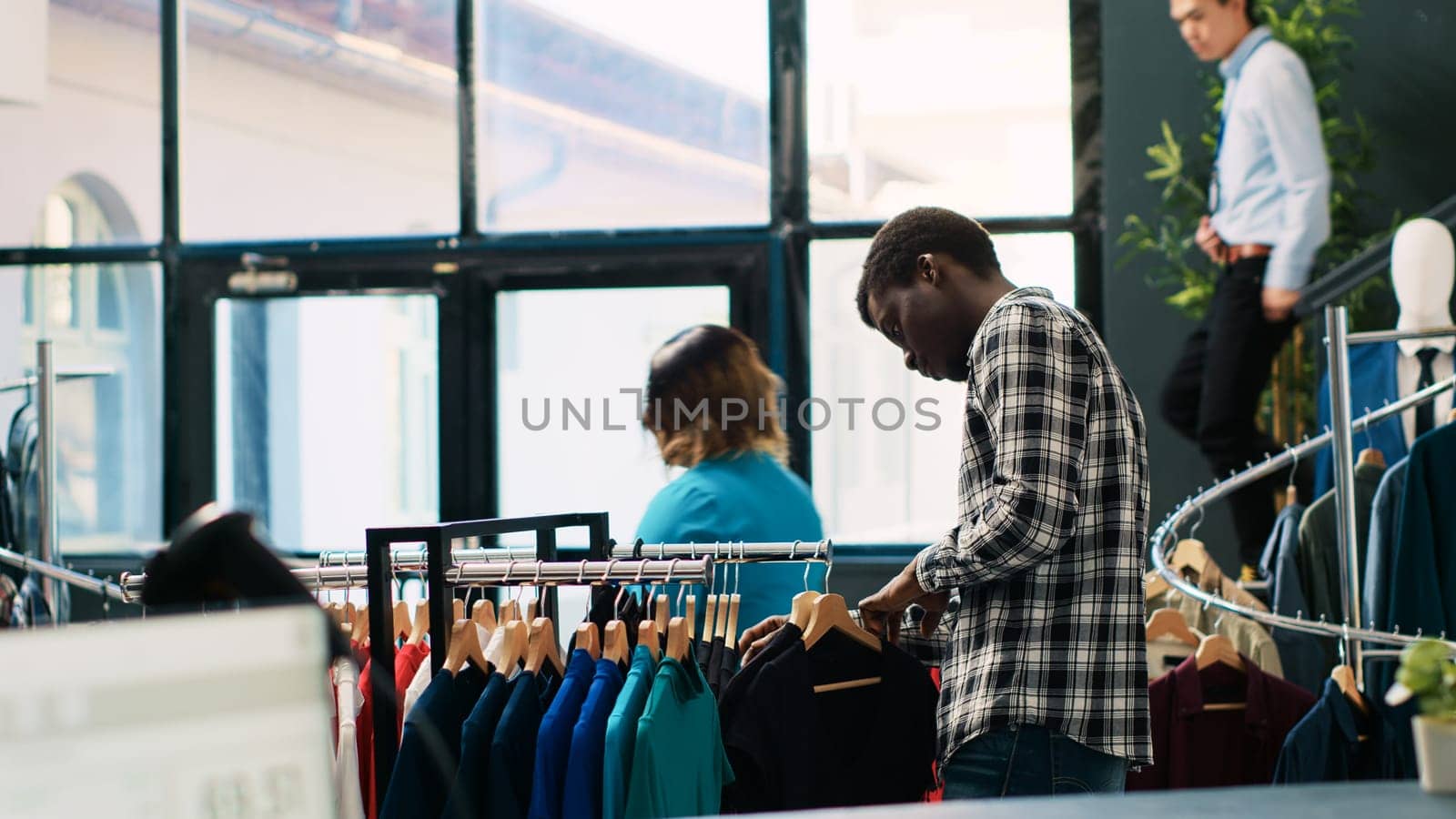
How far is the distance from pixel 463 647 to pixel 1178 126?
3.19 meters

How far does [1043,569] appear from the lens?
1.79m

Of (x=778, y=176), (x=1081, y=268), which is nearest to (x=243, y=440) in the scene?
(x=778, y=176)

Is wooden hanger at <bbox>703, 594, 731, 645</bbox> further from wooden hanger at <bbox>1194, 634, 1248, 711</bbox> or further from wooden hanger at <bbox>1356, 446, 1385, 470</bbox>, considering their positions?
wooden hanger at <bbox>1356, 446, 1385, 470</bbox>

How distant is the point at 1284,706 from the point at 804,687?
107 cm

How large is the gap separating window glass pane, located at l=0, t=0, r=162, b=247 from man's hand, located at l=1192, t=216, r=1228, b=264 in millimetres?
3562

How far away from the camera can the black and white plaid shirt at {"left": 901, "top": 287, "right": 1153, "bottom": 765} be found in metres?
1.74

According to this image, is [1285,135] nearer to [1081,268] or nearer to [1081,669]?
[1081,268]

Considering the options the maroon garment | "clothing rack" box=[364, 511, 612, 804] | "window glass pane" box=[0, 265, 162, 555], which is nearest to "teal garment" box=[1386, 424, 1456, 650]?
the maroon garment

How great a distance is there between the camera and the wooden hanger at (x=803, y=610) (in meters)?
2.00

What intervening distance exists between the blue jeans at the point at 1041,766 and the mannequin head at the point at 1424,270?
1.62 m

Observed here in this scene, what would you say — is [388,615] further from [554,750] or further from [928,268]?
[928,268]

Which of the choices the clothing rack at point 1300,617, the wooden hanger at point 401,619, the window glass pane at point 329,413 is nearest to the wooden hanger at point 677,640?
the wooden hanger at point 401,619

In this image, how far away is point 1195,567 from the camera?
3.19 m

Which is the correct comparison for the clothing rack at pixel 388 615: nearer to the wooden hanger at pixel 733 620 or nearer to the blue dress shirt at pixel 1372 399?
the wooden hanger at pixel 733 620
